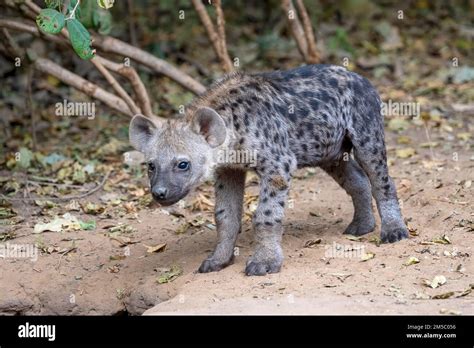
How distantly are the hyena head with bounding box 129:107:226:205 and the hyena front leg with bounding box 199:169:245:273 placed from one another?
0.42 meters

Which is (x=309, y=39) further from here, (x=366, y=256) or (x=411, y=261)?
(x=411, y=261)

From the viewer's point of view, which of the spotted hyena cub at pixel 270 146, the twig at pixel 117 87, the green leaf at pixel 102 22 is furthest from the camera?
the green leaf at pixel 102 22

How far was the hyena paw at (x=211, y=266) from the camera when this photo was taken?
882 centimetres

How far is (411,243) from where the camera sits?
9070mm

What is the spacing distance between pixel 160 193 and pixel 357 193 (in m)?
2.69

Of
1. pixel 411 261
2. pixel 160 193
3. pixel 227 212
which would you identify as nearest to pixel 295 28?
pixel 227 212

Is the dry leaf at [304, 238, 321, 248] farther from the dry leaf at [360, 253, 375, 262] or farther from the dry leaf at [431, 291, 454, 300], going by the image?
the dry leaf at [431, 291, 454, 300]

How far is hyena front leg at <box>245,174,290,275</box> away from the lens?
852 cm

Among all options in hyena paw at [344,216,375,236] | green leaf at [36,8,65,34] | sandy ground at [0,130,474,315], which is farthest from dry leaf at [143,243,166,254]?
green leaf at [36,8,65,34]

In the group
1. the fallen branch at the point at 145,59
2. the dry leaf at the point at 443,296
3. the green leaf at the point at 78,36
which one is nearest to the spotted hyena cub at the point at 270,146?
the green leaf at the point at 78,36

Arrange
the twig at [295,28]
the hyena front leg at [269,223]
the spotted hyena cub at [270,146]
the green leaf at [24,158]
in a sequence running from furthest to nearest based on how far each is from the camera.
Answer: the twig at [295,28] → the green leaf at [24,158] → the hyena front leg at [269,223] → the spotted hyena cub at [270,146]

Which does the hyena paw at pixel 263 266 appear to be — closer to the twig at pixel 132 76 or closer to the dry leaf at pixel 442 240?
the dry leaf at pixel 442 240

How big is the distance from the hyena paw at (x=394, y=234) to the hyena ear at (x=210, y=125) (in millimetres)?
2122

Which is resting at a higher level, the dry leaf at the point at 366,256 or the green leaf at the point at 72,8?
the green leaf at the point at 72,8
